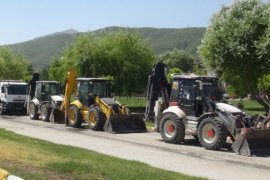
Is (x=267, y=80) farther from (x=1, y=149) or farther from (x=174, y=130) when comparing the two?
(x=1, y=149)

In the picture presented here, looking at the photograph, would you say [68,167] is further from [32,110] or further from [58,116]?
[32,110]

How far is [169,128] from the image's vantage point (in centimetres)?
1781

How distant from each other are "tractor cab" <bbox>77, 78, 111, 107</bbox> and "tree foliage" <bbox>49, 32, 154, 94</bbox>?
1272cm

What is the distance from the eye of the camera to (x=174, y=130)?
1747 centimetres

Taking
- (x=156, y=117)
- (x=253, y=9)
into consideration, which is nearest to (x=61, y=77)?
(x=253, y=9)

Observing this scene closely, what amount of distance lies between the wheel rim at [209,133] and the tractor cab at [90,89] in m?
8.20

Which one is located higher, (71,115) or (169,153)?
(71,115)

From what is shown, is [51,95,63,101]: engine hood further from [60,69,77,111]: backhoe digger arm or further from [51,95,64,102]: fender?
[60,69,77,111]: backhoe digger arm

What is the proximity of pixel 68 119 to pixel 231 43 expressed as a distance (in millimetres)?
9010

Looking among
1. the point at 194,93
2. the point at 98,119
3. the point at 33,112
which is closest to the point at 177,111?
the point at 194,93

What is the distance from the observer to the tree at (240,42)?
2511cm

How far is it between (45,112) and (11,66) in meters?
35.5

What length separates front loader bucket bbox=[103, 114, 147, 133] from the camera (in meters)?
21.1

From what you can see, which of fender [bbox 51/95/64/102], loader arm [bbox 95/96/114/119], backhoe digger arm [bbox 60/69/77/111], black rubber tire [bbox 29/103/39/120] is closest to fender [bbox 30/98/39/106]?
black rubber tire [bbox 29/103/39/120]
